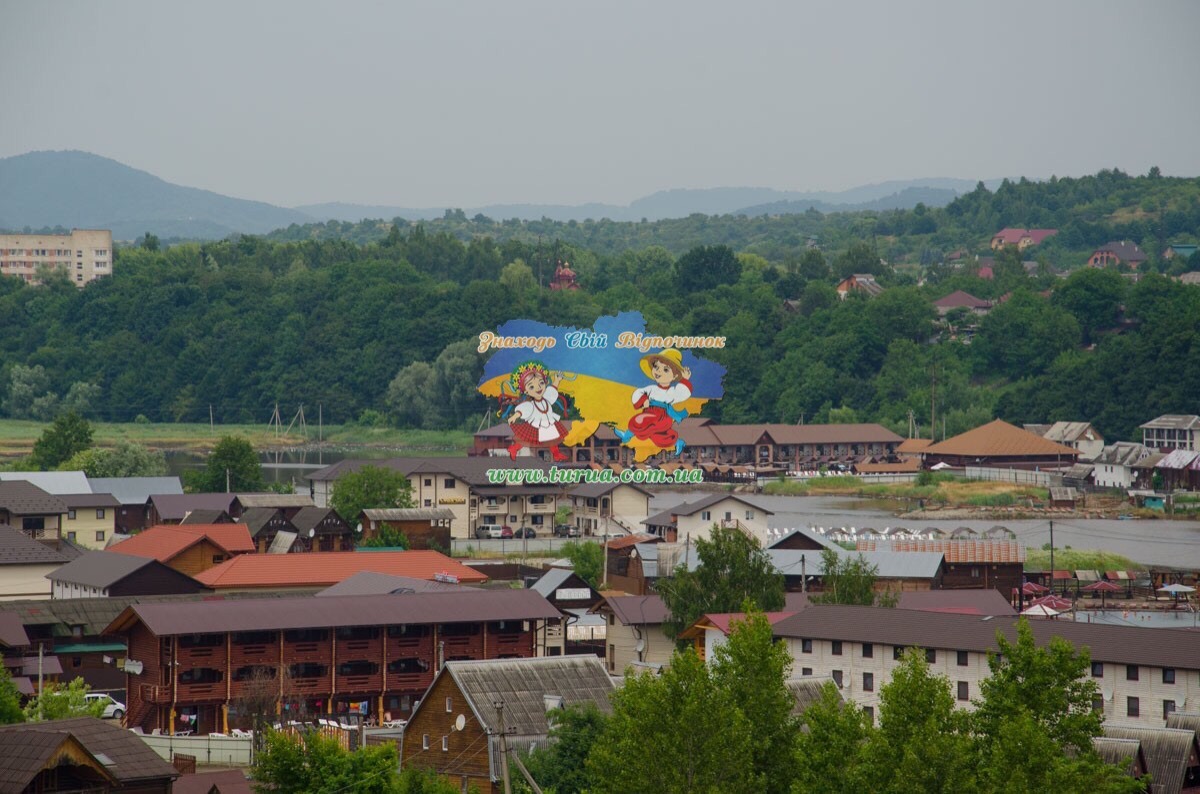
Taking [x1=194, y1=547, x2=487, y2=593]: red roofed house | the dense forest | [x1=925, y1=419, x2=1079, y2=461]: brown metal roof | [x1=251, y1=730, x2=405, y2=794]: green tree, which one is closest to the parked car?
[x1=194, y1=547, x2=487, y2=593]: red roofed house

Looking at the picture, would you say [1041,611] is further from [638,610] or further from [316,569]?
[316,569]

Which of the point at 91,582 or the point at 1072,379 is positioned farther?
the point at 1072,379

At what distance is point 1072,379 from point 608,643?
145 feet

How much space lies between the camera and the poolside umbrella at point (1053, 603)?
2572 cm

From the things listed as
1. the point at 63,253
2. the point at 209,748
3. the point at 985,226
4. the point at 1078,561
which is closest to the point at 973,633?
the point at 209,748

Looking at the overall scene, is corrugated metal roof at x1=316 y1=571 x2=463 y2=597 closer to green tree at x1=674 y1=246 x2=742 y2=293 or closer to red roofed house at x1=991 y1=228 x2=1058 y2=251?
green tree at x1=674 y1=246 x2=742 y2=293

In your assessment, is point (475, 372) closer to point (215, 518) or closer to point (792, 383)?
point (792, 383)

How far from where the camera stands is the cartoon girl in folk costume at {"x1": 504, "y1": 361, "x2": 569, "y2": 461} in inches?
1937

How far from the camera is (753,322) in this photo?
7800cm

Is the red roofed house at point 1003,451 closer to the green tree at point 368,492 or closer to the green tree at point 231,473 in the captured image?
the green tree at point 231,473

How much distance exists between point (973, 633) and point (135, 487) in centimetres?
2460

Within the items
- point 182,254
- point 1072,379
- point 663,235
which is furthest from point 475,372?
point 663,235

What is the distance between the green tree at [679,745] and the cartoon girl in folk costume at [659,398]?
116 ft

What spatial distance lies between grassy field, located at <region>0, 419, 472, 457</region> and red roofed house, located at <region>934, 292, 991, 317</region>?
76.4ft
